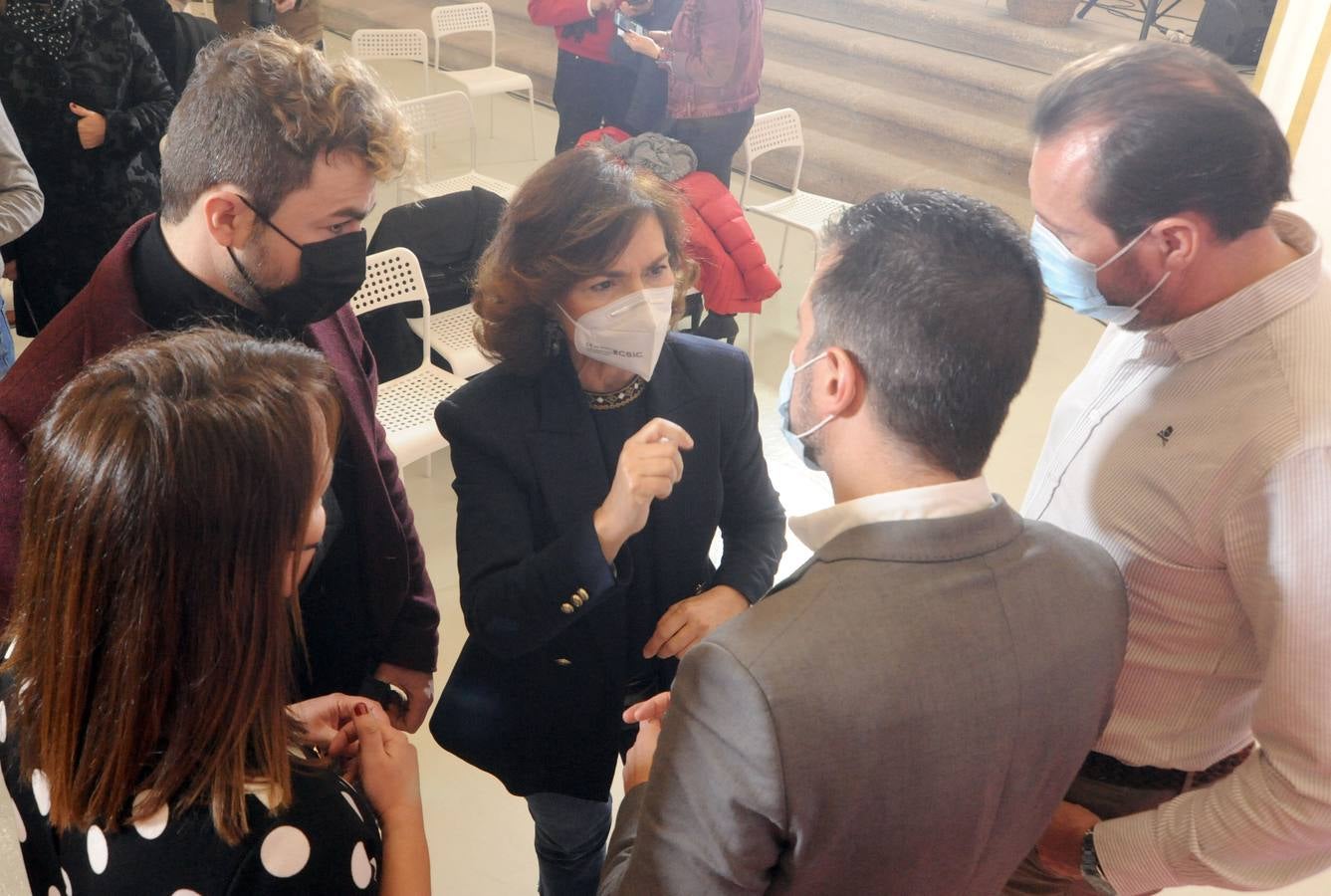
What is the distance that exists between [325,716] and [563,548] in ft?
1.45

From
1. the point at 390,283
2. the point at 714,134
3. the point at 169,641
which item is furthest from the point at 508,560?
the point at 714,134

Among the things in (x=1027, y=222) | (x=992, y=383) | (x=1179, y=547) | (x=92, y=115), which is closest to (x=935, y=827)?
(x=992, y=383)

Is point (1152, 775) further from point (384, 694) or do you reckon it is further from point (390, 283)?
point (390, 283)

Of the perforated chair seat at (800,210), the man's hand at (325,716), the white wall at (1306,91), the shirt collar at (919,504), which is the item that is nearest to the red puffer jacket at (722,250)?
Answer: the perforated chair seat at (800,210)

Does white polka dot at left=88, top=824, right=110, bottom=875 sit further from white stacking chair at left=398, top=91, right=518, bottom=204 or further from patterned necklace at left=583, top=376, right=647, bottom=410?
white stacking chair at left=398, top=91, right=518, bottom=204

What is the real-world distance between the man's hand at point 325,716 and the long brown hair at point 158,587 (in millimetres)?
263

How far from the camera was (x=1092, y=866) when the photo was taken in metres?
1.62

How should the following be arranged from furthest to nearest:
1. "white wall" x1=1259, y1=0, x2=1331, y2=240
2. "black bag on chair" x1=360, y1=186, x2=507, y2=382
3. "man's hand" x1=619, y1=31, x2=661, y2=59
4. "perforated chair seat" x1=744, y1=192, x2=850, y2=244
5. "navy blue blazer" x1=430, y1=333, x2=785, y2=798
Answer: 1. "perforated chair seat" x1=744, y1=192, x2=850, y2=244
2. "man's hand" x1=619, y1=31, x2=661, y2=59
3. "black bag on chair" x1=360, y1=186, x2=507, y2=382
4. "white wall" x1=1259, y1=0, x2=1331, y2=240
5. "navy blue blazer" x1=430, y1=333, x2=785, y2=798

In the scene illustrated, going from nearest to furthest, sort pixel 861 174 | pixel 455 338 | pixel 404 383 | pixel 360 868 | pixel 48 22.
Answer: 1. pixel 360 868
2. pixel 48 22
3. pixel 404 383
4. pixel 455 338
5. pixel 861 174

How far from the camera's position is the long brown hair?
1.08 metres

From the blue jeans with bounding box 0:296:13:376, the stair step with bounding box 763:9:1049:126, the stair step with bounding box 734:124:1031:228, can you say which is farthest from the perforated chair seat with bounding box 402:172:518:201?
the stair step with bounding box 763:9:1049:126

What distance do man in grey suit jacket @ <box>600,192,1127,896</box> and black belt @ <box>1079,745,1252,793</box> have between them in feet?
1.57

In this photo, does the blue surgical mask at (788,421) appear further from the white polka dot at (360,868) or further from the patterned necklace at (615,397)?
the white polka dot at (360,868)

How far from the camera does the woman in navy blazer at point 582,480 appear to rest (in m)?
1.80
